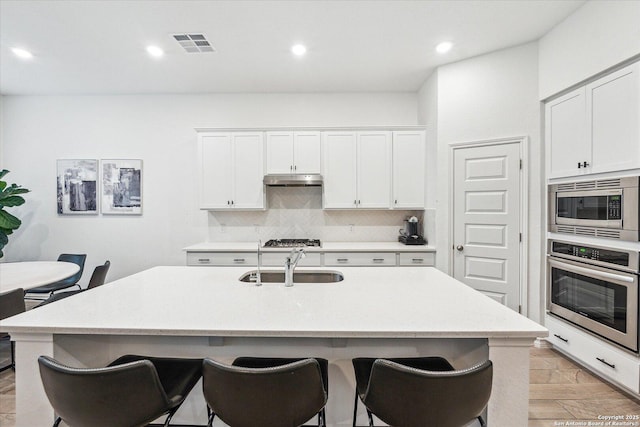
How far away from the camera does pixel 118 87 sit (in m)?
4.19

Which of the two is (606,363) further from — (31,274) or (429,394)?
(31,274)

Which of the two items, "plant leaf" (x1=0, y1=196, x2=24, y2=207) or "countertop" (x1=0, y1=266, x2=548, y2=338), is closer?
"countertop" (x1=0, y1=266, x2=548, y2=338)

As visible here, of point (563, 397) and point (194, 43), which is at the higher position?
point (194, 43)

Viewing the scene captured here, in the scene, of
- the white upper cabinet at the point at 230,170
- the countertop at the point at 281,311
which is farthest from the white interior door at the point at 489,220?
the white upper cabinet at the point at 230,170

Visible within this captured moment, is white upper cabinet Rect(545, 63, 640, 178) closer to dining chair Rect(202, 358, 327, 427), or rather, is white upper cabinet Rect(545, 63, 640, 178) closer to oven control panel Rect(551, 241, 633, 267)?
oven control panel Rect(551, 241, 633, 267)

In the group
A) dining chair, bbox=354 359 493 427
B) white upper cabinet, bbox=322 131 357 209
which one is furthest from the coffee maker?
dining chair, bbox=354 359 493 427

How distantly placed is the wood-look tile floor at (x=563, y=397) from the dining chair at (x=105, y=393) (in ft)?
4.52

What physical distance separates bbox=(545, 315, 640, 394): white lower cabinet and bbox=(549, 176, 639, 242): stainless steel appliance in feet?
2.72

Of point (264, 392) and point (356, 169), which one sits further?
point (356, 169)

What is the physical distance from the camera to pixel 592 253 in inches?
98.3

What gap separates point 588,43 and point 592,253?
1704 millimetres

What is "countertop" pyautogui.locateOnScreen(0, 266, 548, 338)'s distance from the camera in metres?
1.34

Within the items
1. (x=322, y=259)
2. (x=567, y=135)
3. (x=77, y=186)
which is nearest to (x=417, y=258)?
(x=322, y=259)

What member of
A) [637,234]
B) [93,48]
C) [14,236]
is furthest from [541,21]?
[14,236]
